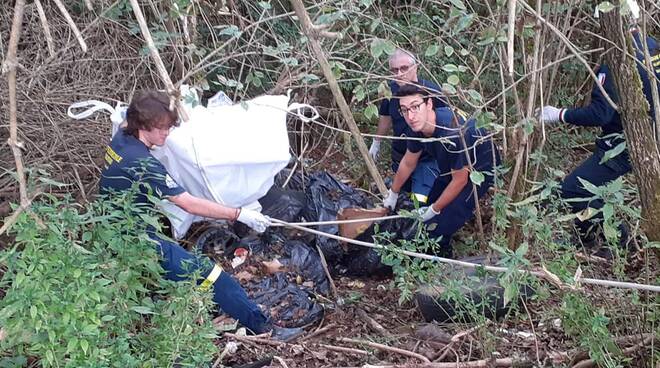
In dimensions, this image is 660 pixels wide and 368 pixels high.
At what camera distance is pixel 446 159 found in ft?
14.1

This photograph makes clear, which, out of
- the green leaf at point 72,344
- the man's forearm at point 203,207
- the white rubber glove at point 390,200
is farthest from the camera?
the white rubber glove at point 390,200

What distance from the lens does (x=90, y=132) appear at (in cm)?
446

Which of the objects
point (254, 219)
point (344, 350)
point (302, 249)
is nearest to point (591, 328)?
point (344, 350)

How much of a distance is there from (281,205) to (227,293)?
861 millimetres

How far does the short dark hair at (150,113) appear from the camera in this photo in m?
3.56

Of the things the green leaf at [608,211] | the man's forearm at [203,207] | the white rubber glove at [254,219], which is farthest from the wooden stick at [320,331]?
the green leaf at [608,211]

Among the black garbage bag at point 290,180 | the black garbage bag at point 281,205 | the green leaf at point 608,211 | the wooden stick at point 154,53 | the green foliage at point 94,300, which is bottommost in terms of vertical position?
the black garbage bag at point 290,180

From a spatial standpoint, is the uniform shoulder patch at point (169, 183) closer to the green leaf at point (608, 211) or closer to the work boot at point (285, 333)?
the work boot at point (285, 333)

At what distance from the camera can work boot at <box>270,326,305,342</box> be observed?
12.6 ft

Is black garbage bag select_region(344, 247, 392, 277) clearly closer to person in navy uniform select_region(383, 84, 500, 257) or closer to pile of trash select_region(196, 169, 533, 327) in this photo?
pile of trash select_region(196, 169, 533, 327)

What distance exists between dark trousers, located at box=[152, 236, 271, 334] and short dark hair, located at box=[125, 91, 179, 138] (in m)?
0.52

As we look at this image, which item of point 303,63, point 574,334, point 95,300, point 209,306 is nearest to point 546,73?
point 303,63

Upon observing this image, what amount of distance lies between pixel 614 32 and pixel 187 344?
2036mm

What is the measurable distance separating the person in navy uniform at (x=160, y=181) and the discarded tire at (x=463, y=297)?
72 centimetres
